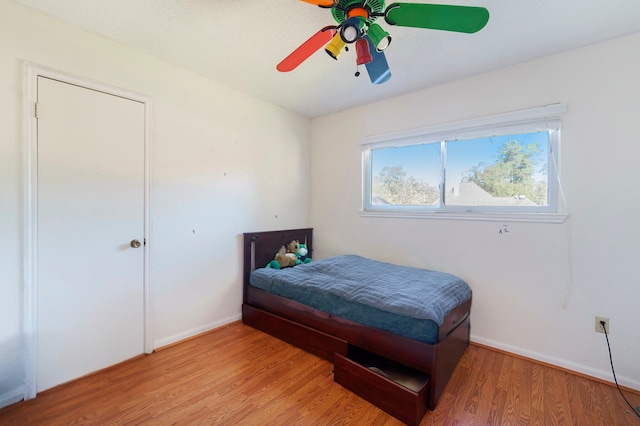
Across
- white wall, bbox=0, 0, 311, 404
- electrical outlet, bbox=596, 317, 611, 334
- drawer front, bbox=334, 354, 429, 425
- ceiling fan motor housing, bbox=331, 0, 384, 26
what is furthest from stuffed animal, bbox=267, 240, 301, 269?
electrical outlet, bbox=596, 317, 611, 334

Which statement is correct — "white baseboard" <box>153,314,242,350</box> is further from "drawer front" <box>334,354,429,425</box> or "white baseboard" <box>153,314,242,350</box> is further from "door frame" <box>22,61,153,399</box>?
"drawer front" <box>334,354,429,425</box>

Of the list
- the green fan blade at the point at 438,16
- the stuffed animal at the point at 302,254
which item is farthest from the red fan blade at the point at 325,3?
the stuffed animal at the point at 302,254

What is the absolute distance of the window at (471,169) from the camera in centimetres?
221

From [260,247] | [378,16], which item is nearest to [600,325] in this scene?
[378,16]

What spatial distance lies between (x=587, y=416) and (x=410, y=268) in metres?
1.44

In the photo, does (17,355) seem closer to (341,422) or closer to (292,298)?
(292,298)

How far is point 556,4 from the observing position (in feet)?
5.24

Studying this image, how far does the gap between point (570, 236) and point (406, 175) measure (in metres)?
1.44

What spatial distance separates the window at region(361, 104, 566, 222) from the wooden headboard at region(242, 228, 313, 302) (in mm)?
1003

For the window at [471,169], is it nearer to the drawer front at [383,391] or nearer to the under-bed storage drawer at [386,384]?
the under-bed storage drawer at [386,384]

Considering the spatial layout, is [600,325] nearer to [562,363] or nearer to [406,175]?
[562,363]

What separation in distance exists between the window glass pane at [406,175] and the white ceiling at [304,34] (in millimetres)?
685

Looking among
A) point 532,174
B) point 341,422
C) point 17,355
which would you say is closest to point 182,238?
point 17,355

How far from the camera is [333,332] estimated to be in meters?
2.12
